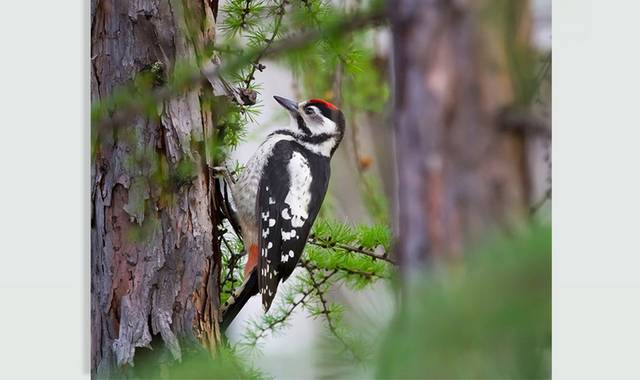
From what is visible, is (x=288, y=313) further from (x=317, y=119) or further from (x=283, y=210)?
(x=317, y=119)

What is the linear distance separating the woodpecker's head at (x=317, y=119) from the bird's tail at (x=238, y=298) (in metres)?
0.37

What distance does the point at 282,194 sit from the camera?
2.28 metres

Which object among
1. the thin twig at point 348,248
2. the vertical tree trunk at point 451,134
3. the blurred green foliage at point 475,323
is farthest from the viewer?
the thin twig at point 348,248

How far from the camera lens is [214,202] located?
2334 mm

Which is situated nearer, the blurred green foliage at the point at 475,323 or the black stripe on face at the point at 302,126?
the blurred green foliage at the point at 475,323

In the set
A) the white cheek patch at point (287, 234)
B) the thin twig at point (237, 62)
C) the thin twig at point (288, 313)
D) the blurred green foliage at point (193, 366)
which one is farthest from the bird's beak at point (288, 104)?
the blurred green foliage at point (193, 366)

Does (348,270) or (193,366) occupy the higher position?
(348,270)

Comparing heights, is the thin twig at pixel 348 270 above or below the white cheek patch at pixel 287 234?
below

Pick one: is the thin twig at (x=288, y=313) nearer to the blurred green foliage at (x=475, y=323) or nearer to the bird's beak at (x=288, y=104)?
the bird's beak at (x=288, y=104)

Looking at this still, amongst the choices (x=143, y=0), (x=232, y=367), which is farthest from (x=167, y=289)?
(x=143, y=0)

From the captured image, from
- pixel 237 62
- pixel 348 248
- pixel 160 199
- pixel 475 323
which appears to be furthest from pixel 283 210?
pixel 475 323

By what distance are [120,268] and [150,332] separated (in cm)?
19

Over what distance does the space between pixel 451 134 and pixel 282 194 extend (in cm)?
65

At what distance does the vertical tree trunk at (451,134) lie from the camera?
171cm
